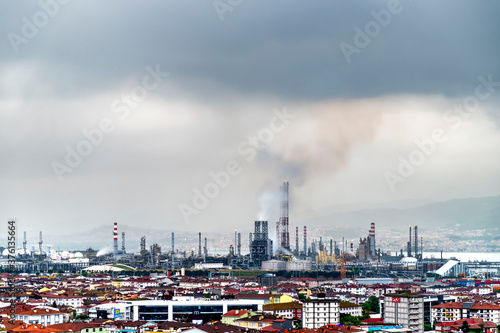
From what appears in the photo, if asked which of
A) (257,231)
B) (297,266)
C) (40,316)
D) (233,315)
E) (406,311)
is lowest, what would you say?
(297,266)

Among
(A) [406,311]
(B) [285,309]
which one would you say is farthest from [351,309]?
(A) [406,311]

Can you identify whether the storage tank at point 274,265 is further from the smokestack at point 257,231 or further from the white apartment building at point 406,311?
the white apartment building at point 406,311

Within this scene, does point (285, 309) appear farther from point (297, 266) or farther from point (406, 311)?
point (297, 266)

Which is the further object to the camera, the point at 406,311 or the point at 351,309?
the point at 351,309

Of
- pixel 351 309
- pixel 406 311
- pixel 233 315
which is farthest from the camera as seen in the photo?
pixel 351 309

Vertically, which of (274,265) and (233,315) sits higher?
(233,315)

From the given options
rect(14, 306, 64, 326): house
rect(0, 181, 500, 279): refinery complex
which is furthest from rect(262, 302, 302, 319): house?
rect(0, 181, 500, 279): refinery complex

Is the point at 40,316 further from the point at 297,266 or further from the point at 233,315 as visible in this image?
the point at 297,266

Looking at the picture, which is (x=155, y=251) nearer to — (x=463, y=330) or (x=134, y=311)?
(x=134, y=311)

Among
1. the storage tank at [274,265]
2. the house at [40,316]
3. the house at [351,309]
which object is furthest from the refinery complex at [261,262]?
the house at [40,316]

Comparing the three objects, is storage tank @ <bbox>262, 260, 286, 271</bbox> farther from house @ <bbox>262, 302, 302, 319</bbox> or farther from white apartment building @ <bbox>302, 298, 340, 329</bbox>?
white apartment building @ <bbox>302, 298, 340, 329</bbox>

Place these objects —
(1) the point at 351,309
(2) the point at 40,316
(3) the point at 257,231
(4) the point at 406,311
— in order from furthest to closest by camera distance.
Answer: (3) the point at 257,231
(1) the point at 351,309
(2) the point at 40,316
(4) the point at 406,311

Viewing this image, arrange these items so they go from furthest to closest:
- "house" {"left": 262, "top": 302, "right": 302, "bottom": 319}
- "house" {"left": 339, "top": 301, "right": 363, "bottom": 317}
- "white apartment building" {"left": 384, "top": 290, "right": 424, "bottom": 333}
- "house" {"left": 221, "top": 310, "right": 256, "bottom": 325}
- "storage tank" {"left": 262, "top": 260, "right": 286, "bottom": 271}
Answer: "storage tank" {"left": 262, "top": 260, "right": 286, "bottom": 271}, "house" {"left": 339, "top": 301, "right": 363, "bottom": 317}, "house" {"left": 262, "top": 302, "right": 302, "bottom": 319}, "house" {"left": 221, "top": 310, "right": 256, "bottom": 325}, "white apartment building" {"left": 384, "top": 290, "right": 424, "bottom": 333}

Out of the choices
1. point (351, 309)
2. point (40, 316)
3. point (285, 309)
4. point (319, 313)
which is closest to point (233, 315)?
point (319, 313)
